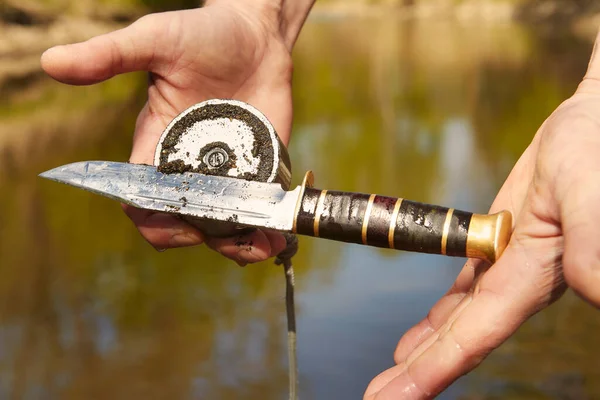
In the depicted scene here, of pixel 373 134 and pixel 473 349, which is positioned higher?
pixel 473 349

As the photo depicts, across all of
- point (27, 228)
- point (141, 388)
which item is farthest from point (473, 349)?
point (27, 228)

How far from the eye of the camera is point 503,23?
34688 mm

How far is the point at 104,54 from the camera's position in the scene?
11.9ft

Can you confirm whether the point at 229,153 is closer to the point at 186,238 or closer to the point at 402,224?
the point at 186,238

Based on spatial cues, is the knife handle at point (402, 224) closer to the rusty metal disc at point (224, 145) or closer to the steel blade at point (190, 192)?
the steel blade at point (190, 192)

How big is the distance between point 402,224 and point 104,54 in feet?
5.61

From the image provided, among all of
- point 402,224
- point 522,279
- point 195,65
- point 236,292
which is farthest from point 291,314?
point 236,292

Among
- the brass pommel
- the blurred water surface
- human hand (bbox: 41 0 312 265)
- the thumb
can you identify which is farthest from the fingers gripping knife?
the blurred water surface

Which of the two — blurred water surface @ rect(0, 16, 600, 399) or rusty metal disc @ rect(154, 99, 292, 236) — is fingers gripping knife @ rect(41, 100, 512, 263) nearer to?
rusty metal disc @ rect(154, 99, 292, 236)

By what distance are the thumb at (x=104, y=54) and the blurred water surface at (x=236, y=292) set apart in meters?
2.92

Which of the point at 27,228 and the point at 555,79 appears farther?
the point at 555,79

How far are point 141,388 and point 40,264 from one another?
2618mm

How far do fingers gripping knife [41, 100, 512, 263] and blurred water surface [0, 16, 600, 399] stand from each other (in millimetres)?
2659

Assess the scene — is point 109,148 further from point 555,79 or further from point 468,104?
point 555,79
